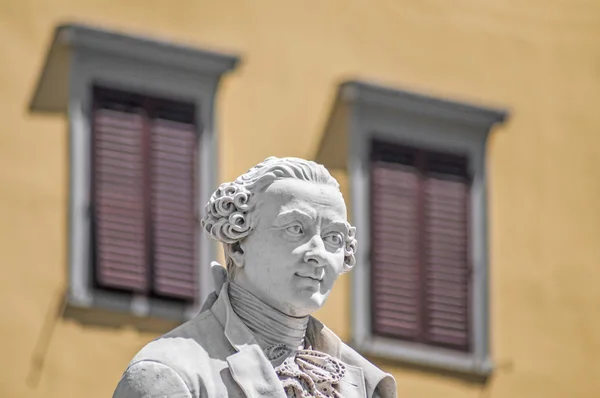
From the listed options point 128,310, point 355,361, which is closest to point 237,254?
point 355,361

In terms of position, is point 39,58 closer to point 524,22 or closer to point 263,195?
point 524,22

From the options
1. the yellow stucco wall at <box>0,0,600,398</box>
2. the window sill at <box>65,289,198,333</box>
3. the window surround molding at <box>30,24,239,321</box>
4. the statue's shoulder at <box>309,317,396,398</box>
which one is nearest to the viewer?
the statue's shoulder at <box>309,317,396,398</box>

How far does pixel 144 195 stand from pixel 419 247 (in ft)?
9.39

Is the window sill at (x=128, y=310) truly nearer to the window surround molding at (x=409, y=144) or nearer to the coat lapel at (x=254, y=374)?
the window surround molding at (x=409, y=144)

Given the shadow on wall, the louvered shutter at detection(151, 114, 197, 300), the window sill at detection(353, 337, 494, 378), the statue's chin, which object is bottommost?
the window sill at detection(353, 337, 494, 378)

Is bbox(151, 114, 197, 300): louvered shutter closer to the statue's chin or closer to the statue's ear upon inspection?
the statue's ear

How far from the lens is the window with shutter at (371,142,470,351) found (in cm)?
2822

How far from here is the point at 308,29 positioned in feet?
92.4

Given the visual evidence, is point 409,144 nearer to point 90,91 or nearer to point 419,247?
point 419,247

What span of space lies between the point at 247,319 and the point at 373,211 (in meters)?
16.0

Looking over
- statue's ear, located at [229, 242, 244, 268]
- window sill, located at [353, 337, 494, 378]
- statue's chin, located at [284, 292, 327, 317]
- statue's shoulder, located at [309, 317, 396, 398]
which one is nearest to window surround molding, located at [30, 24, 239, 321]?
window sill, located at [353, 337, 494, 378]

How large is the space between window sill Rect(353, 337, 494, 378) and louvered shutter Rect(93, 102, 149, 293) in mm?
2112

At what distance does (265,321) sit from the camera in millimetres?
12211

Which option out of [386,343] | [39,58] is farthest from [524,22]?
[39,58]
